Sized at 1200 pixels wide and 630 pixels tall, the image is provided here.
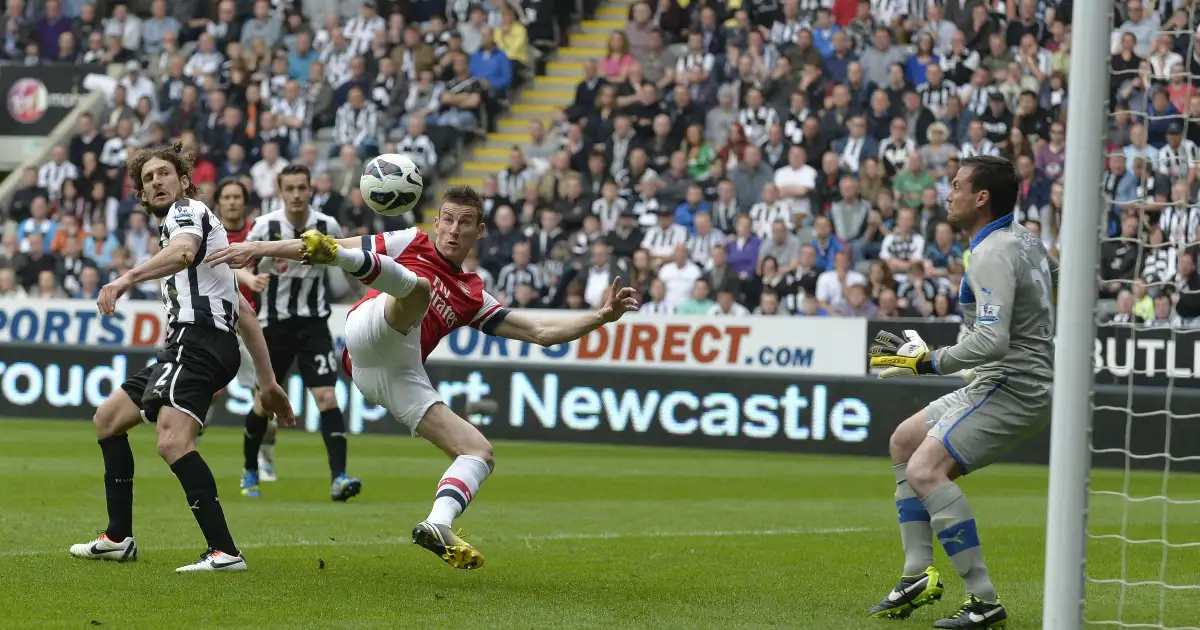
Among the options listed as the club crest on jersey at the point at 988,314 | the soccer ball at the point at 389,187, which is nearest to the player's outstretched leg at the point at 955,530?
the club crest on jersey at the point at 988,314

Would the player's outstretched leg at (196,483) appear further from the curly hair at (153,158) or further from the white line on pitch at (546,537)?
the curly hair at (153,158)

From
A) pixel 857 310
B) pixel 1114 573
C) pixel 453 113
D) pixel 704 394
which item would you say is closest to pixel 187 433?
pixel 1114 573

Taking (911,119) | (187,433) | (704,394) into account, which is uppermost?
(911,119)

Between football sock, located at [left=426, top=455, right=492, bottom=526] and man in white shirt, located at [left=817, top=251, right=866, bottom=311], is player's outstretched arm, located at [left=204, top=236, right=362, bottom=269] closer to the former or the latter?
football sock, located at [left=426, top=455, right=492, bottom=526]

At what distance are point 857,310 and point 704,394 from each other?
2534 mm

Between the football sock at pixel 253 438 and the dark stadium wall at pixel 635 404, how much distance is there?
5.91 meters

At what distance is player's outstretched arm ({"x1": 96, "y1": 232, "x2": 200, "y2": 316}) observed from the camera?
6824mm

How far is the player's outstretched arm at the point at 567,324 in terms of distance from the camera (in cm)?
746

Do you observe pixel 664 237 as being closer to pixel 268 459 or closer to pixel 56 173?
pixel 268 459

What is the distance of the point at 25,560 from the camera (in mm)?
7754

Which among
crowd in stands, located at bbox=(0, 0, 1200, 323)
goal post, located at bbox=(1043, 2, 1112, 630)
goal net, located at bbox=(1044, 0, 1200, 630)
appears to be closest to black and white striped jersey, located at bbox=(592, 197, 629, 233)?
crowd in stands, located at bbox=(0, 0, 1200, 323)

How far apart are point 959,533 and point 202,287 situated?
379 cm

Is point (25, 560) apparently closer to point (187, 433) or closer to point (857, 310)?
point (187, 433)

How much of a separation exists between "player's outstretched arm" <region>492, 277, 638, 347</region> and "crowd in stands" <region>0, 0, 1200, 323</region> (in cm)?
956
